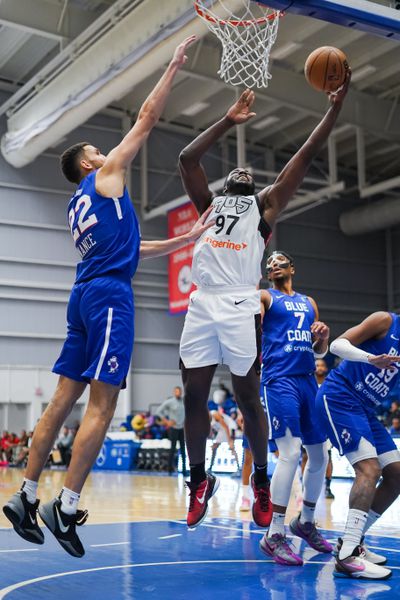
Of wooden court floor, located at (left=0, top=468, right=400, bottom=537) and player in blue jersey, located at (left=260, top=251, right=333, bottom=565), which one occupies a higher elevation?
player in blue jersey, located at (left=260, top=251, right=333, bottom=565)

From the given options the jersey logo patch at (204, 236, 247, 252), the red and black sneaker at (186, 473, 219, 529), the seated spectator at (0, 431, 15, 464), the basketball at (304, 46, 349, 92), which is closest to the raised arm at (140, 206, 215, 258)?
the jersey logo patch at (204, 236, 247, 252)

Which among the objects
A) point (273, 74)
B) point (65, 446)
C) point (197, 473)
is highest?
point (273, 74)

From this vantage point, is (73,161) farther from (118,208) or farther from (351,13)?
(351,13)

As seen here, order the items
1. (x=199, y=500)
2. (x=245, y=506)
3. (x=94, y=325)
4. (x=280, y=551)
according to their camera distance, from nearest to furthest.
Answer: (x=94, y=325), (x=199, y=500), (x=280, y=551), (x=245, y=506)

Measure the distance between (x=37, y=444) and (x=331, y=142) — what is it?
2048cm

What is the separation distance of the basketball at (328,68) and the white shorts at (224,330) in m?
1.69

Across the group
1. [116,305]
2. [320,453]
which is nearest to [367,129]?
[320,453]

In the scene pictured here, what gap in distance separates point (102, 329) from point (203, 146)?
5.22ft

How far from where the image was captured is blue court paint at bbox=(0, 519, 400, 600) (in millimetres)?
4484

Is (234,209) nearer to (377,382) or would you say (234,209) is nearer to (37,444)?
(377,382)

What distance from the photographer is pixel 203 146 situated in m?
5.42

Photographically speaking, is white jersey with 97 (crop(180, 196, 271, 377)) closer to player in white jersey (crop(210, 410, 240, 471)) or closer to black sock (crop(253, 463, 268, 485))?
black sock (crop(253, 463, 268, 485))

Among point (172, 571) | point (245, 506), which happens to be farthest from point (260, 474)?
point (245, 506)

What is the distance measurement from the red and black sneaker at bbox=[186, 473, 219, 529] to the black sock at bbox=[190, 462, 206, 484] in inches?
0.9
